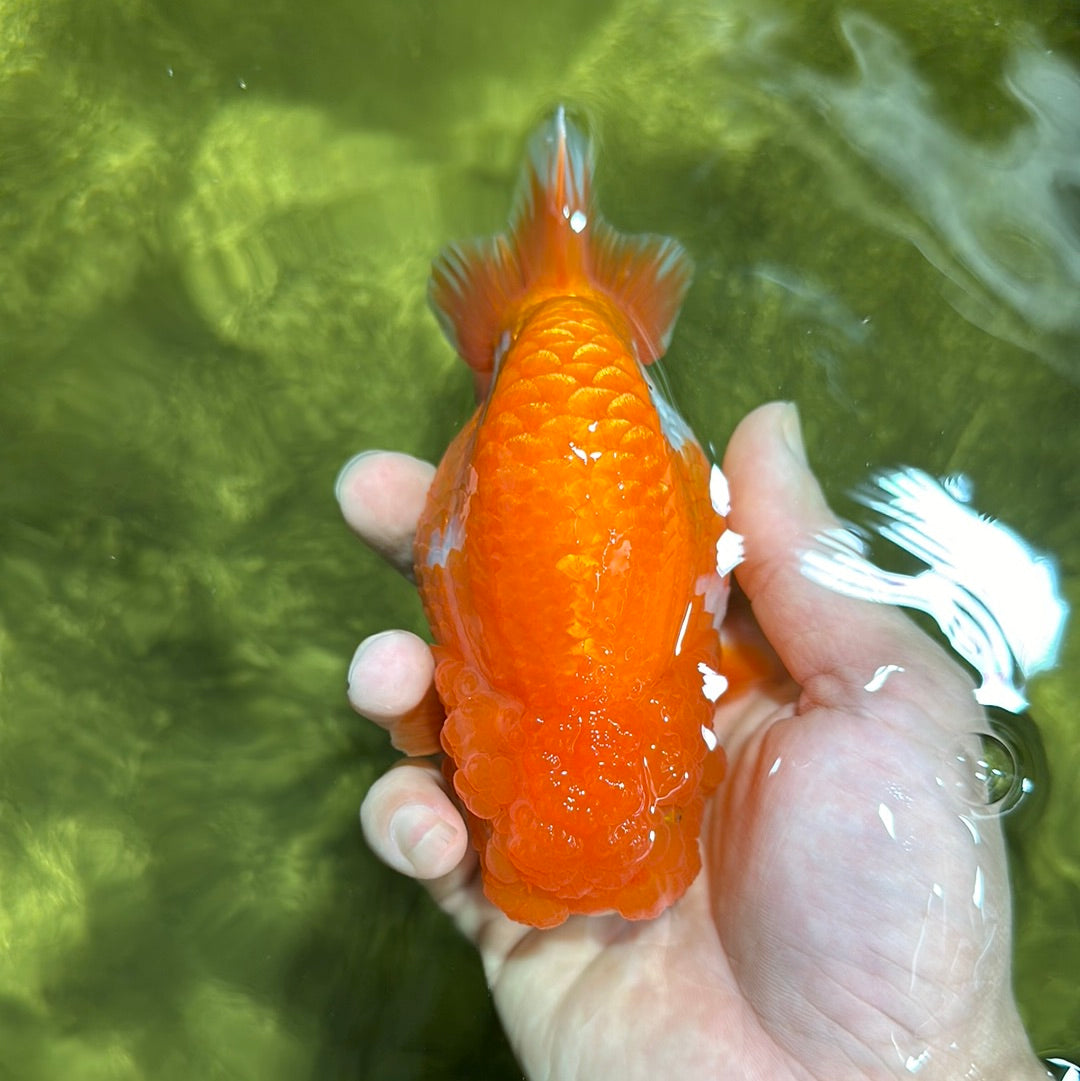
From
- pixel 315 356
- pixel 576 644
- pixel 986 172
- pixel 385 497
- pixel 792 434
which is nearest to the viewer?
pixel 576 644

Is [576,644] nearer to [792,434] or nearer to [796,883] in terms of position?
[796,883]

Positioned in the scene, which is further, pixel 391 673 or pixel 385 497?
pixel 385 497

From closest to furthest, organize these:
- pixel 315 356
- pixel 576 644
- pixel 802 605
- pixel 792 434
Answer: pixel 576 644 < pixel 802 605 < pixel 792 434 < pixel 315 356

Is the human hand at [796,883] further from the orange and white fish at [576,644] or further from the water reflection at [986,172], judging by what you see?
the water reflection at [986,172]

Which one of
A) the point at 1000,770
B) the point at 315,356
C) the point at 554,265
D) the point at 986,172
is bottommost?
the point at 315,356

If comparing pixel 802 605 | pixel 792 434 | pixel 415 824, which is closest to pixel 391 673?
pixel 415 824

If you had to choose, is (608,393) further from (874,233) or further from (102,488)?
(102,488)

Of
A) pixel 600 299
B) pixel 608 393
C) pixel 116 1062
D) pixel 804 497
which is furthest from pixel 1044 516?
pixel 116 1062

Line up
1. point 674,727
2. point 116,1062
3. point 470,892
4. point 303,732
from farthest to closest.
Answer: point 303,732
point 116,1062
point 470,892
point 674,727
